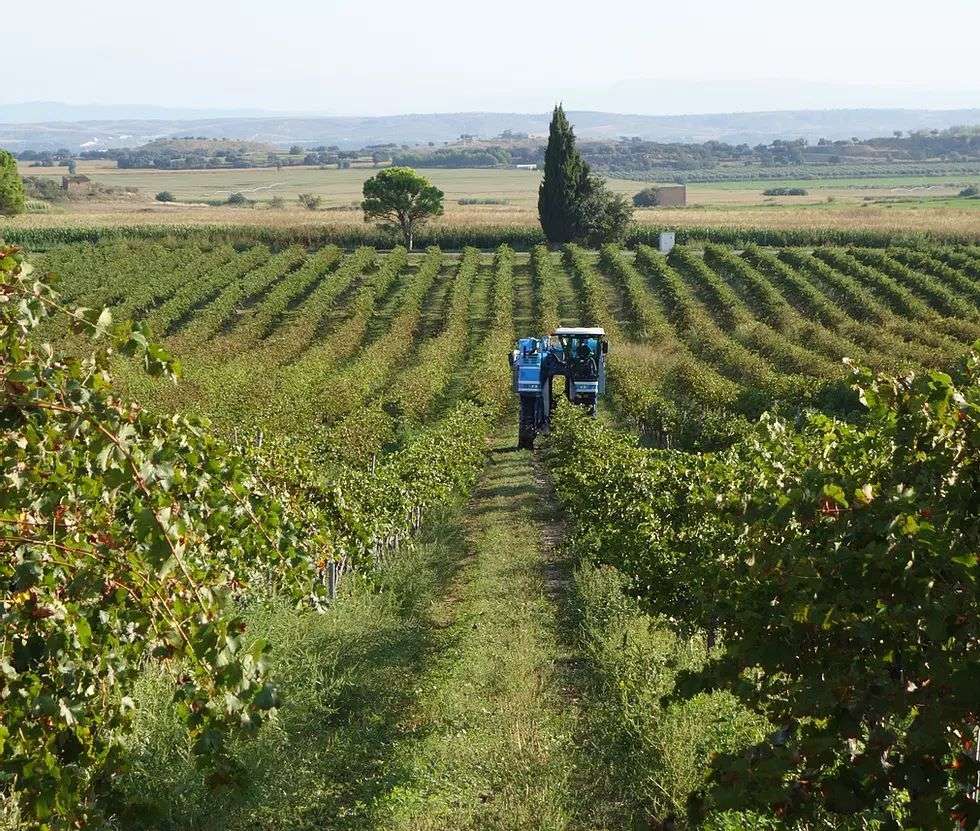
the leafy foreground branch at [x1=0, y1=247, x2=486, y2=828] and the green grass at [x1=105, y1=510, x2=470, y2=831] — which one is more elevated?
the leafy foreground branch at [x1=0, y1=247, x2=486, y2=828]

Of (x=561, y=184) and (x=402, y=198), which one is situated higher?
(x=561, y=184)

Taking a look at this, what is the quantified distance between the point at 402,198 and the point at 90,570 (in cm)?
6130

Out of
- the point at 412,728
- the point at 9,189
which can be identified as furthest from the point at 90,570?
the point at 9,189

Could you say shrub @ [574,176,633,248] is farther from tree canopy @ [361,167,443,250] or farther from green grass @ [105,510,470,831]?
green grass @ [105,510,470,831]

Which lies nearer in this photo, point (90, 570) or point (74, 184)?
point (90, 570)

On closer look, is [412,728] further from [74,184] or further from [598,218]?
[74,184]

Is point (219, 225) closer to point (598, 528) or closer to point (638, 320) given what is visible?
point (638, 320)

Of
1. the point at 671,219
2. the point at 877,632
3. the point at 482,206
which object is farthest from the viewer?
the point at 482,206

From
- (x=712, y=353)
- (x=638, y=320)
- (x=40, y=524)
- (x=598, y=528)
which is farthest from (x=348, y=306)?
(x=40, y=524)

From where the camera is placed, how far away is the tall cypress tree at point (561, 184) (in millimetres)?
61250

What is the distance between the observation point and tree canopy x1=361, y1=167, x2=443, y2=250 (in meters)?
63.7

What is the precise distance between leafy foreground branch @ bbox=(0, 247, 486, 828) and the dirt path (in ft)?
10.9

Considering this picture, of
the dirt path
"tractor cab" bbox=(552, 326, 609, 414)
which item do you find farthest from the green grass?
"tractor cab" bbox=(552, 326, 609, 414)

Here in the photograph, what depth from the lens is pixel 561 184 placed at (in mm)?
61438
